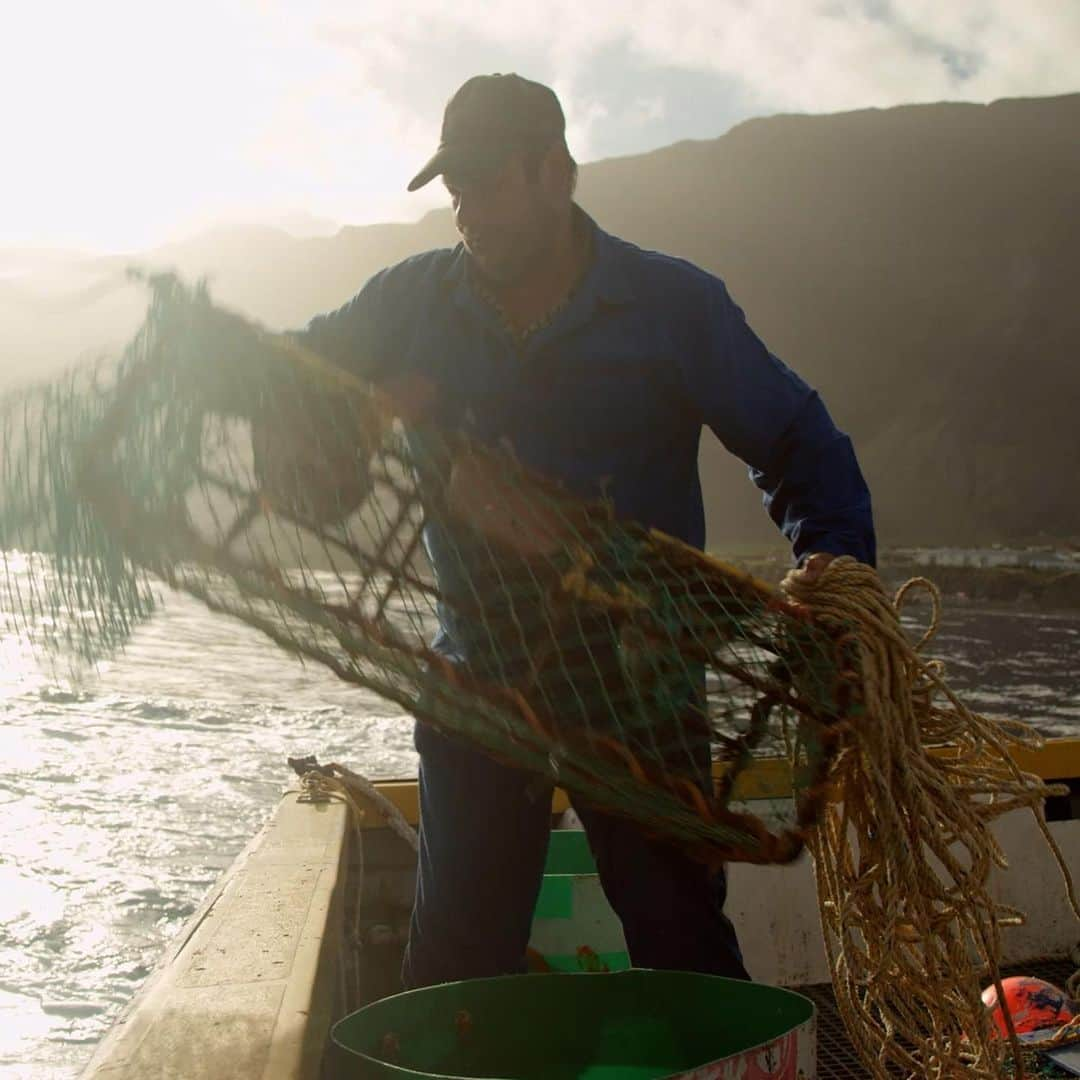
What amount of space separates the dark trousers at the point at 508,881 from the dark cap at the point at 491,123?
0.97 metres

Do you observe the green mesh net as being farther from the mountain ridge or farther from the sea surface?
the mountain ridge

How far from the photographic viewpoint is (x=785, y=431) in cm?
196

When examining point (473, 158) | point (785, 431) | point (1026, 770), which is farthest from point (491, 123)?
point (1026, 770)

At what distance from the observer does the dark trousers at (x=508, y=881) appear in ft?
6.55

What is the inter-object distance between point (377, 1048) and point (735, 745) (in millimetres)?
682

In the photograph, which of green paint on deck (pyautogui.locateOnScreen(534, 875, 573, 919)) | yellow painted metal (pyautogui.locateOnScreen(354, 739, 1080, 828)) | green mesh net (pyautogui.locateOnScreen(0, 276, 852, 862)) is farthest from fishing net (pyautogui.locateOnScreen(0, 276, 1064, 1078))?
green paint on deck (pyautogui.locateOnScreen(534, 875, 573, 919))

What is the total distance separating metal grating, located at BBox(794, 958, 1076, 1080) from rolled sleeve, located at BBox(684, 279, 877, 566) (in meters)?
1.45

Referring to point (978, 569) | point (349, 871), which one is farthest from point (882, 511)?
point (349, 871)

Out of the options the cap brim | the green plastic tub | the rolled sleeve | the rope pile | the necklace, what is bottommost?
the green plastic tub

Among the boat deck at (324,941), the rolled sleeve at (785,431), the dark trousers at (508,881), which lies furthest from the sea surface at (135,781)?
the rolled sleeve at (785,431)

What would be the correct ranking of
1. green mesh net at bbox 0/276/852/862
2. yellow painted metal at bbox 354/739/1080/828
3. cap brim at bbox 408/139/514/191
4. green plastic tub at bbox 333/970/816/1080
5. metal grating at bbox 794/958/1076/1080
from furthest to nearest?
1. yellow painted metal at bbox 354/739/1080/828
2. metal grating at bbox 794/958/1076/1080
3. cap brim at bbox 408/139/514/191
4. green plastic tub at bbox 333/970/816/1080
5. green mesh net at bbox 0/276/852/862

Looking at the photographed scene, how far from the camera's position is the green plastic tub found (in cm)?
170

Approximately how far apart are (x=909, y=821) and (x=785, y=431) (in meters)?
0.67

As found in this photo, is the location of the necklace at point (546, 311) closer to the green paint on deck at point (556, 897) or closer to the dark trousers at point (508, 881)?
the dark trousers at point (508, 881)
